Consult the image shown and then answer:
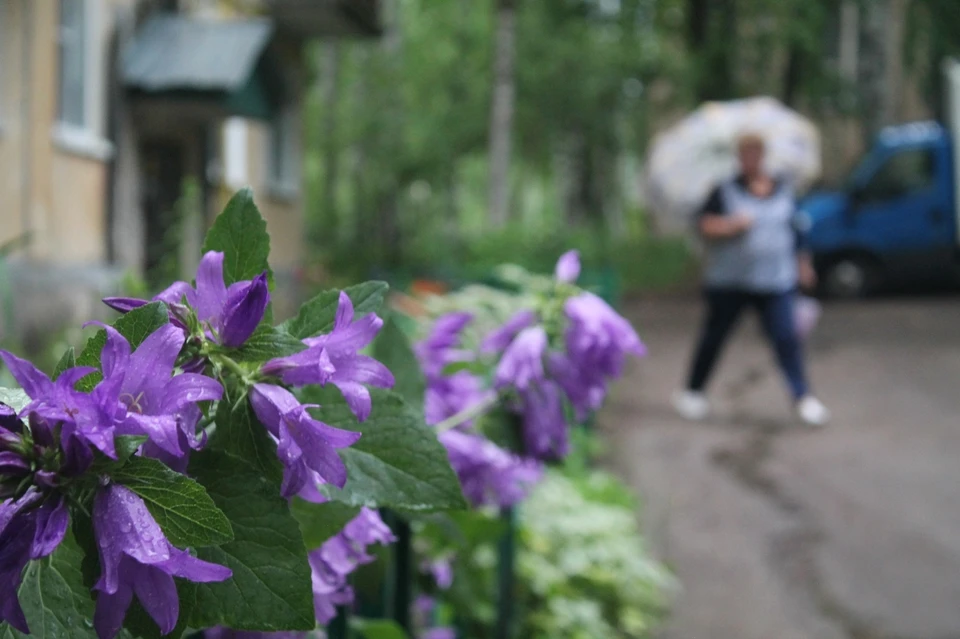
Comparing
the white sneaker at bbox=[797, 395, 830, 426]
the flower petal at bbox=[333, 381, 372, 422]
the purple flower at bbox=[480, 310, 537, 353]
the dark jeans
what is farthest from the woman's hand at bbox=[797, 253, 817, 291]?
the flower petal at bbox=[333, 381, 372, 422]

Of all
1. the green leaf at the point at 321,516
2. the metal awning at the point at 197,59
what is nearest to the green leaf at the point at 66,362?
the green leaf at the point at 321,516

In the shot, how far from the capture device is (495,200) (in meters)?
22.2

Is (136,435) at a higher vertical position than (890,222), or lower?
higher

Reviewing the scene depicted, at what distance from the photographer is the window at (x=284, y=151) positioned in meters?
16.7

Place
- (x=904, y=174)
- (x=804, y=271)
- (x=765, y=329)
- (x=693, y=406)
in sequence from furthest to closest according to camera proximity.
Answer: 1. (x=904, y=174)
2. (x=693, y=406)
3. (x=765, y=329)
4. (x=804, y=271)

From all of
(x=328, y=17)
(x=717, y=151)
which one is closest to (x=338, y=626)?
(x=717, y=151)

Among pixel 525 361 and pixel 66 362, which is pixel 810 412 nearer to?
pixel 525 361

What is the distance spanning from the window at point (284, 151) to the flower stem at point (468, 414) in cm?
1552

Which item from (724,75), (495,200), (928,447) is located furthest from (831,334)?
(495,200)

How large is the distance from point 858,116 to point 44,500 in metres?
19.4

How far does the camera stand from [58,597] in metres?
0.62

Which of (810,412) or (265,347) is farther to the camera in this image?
(810,412)

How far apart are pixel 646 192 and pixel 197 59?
7.07 metres

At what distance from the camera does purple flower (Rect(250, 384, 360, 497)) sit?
2.16 ft
